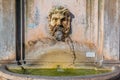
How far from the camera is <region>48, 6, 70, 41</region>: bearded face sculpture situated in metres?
9.13

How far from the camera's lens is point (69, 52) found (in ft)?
30.9

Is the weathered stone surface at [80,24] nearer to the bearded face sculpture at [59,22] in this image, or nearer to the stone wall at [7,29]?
the stone wall at [7,29]

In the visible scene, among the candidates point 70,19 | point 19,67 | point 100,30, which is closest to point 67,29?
point 70,19

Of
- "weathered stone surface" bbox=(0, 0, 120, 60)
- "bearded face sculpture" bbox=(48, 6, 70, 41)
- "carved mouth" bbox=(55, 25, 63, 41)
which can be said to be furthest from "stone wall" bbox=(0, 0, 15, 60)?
"carved mouth" bbox=(55, 25, 63, 41)

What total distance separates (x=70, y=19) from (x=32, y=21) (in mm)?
975

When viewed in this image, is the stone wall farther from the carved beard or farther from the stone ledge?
the carved beard

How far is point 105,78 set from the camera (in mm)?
7836

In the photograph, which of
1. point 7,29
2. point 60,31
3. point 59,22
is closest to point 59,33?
point 60,31

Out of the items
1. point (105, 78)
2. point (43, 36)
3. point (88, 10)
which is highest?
point (88, 10)

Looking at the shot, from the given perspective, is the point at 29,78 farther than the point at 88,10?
No

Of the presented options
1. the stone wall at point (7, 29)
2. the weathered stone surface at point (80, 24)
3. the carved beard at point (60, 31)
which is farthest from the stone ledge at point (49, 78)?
the carved beard at point (60, 31)

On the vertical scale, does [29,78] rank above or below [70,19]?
below

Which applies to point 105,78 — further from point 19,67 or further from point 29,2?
point 29,2

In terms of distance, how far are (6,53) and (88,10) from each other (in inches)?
92.6
